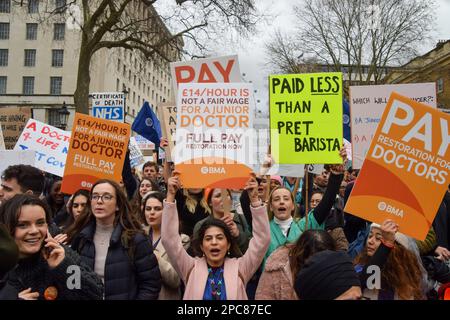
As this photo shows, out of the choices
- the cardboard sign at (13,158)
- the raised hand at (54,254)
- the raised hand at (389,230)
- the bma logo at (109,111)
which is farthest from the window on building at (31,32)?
the raised hand at (389,230)

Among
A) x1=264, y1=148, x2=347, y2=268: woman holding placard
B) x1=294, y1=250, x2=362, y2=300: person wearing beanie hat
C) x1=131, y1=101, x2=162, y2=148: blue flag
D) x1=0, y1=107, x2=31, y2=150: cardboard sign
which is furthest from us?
x1=0, y1=107, x2=31, y2=150: cardboard sign

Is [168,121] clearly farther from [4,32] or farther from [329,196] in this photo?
[4,32]

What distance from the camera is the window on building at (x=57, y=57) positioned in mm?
48938

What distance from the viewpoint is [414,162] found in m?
3.27

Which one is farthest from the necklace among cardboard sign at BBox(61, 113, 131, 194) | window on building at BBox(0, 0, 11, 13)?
window on building at BBox(0, 0, 11, 13)

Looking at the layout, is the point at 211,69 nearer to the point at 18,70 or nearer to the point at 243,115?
the point at 243,115

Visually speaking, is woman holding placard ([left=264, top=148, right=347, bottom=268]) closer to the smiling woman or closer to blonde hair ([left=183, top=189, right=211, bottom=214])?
blonde hair ([left=183, top=189, right=211, bottom=214])

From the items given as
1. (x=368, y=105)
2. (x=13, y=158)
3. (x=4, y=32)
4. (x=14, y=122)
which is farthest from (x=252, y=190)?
(x=4, y=32)

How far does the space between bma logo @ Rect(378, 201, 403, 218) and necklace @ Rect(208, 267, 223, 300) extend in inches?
48.2

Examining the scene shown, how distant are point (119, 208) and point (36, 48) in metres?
51.6

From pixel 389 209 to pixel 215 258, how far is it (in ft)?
4.21

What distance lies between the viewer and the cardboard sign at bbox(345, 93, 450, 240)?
317cm

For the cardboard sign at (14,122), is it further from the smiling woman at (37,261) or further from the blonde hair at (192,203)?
the smiling woman at (37,261)
